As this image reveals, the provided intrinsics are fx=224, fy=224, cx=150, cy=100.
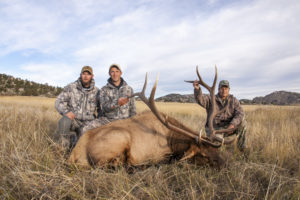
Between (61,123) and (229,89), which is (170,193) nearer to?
(61,123)

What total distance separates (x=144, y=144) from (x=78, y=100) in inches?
103

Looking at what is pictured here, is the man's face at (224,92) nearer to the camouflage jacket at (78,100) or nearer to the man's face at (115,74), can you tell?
the man's face at (115,74)

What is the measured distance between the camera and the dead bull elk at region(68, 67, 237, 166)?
3.83 meters

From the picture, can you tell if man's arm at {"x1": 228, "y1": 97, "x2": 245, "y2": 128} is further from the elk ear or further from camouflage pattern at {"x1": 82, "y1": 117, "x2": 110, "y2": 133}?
camouflage pattern at {"x1": 82, "y1": 117, "x2": 110, "y2": 133}

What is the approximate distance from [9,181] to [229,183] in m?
2.91

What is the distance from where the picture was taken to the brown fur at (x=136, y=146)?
3.82 meters

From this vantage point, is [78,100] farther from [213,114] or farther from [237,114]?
[237,114]

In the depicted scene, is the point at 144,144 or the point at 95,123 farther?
the point at 95,123

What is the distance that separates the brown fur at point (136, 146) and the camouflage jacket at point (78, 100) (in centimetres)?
181

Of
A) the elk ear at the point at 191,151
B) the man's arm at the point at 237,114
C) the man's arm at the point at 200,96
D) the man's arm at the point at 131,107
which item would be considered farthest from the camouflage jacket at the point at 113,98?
the man's arm at the point at 237,114

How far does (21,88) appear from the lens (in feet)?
121

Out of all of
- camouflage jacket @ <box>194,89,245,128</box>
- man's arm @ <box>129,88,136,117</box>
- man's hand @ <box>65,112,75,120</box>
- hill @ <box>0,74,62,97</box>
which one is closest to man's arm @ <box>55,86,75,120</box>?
man's hand @ <box>65,112,75,120</box>

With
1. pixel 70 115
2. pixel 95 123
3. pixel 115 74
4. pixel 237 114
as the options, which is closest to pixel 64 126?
pixel 70 115

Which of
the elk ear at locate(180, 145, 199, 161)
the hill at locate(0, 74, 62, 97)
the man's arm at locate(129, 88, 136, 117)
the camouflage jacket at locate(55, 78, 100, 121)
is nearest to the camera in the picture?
the elk ear at locate(180, 145, 199, 161)
